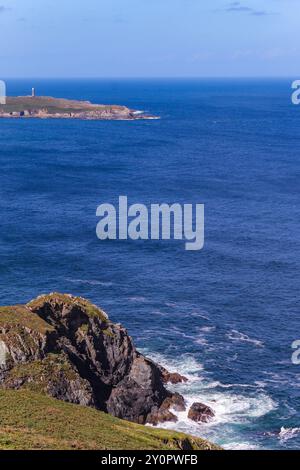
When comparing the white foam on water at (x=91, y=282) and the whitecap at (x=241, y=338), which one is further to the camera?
the white foam on water at (x=91, y=282)

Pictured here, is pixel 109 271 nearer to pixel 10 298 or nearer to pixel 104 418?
pixel 10 298

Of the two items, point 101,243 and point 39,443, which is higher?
point 101,243

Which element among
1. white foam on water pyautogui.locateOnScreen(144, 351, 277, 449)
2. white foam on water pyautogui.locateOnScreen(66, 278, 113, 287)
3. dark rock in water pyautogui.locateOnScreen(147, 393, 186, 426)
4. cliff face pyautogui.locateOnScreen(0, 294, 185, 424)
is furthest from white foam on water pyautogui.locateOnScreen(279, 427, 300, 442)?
white foam on water pyautogui.locateOnScreen(66, 278, 113, 287)

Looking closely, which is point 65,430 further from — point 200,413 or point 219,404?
point 219,404

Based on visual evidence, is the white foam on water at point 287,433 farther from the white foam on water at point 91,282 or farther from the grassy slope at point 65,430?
the white foam on water at point 91,282

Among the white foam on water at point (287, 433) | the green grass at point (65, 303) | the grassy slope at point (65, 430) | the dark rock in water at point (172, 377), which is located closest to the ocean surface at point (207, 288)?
the white foam on water at point (287, 433)

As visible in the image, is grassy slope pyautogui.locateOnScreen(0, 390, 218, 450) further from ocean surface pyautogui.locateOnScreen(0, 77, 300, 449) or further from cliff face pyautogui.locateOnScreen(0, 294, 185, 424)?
ocean surface pyautogui.locateOnScreen(0, 77, 300, 449)
